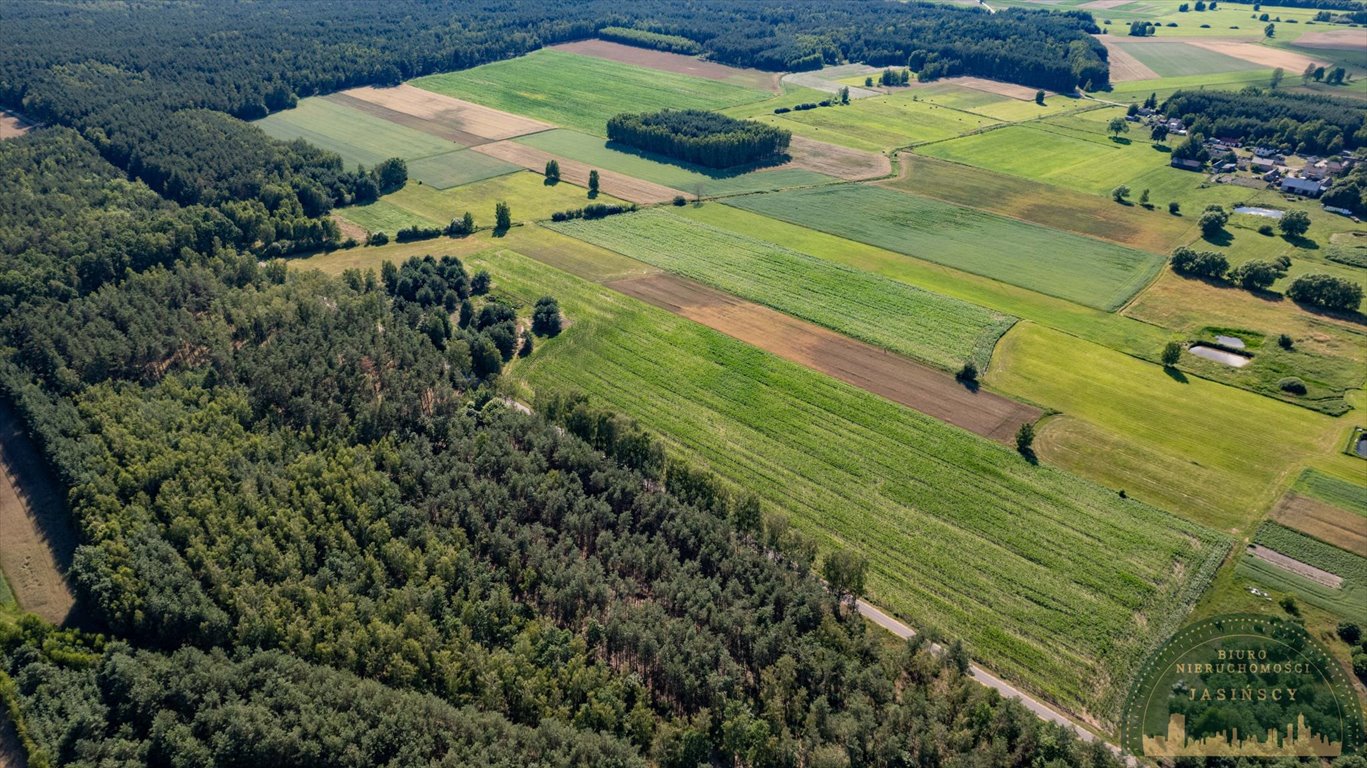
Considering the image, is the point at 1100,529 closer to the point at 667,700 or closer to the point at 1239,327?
the point at 667,700

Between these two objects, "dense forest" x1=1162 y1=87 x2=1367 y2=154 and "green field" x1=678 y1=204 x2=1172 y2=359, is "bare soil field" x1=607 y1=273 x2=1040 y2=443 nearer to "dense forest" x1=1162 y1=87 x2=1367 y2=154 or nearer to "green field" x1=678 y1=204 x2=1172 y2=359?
"green field" x1=678 y1=204 x2=1172 y2=359

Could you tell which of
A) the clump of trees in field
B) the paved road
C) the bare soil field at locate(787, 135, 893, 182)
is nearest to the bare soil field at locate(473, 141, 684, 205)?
the clump of trees in field

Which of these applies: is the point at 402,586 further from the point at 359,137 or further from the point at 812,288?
the point at 359,137

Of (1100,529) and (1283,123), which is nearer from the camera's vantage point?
(1100,529)

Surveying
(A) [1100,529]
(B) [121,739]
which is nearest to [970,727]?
(A) [1100,529]

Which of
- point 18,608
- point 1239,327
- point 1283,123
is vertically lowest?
point 18,608
